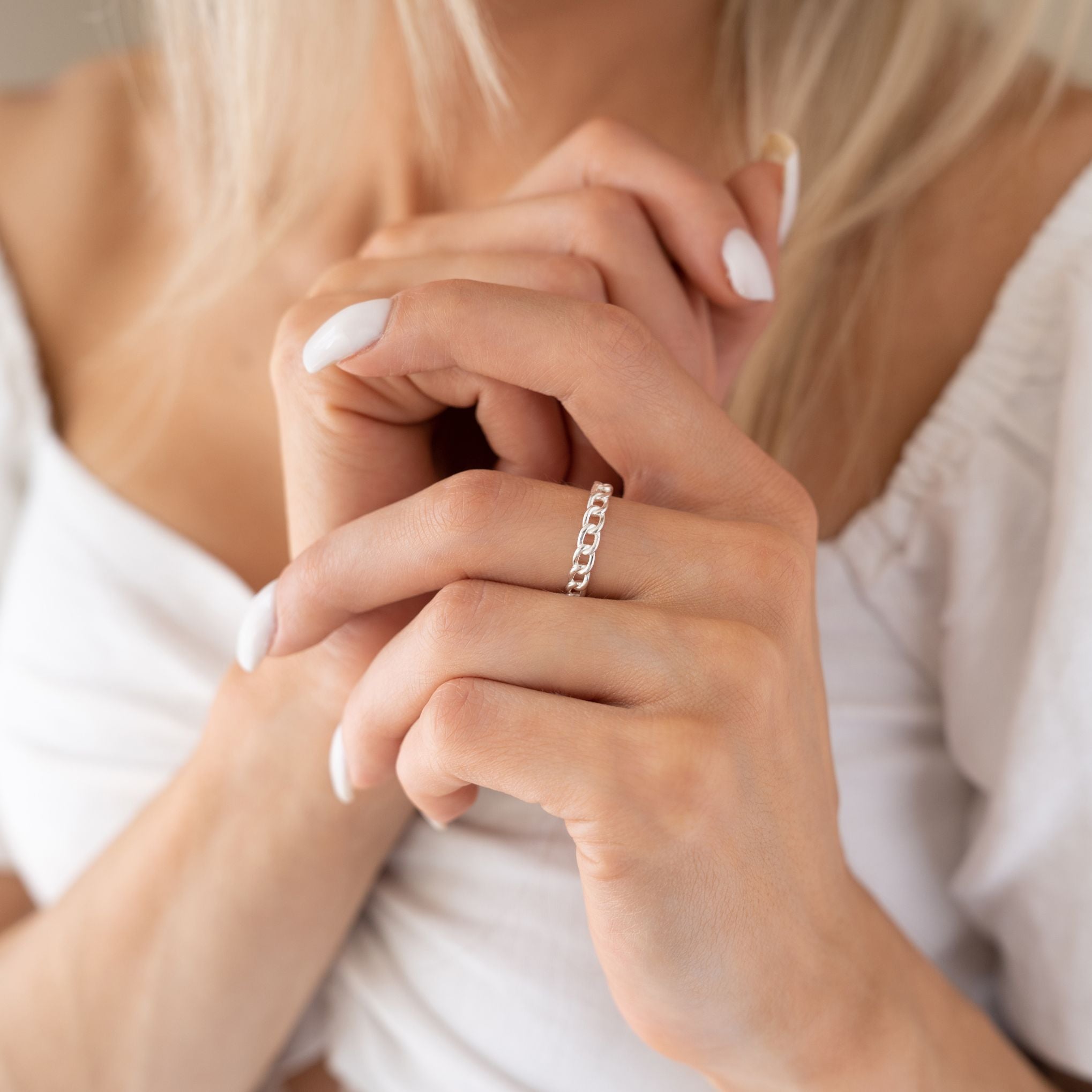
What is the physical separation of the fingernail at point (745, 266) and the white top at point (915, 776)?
0.97 feet

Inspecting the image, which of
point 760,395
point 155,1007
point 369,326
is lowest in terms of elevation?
point 155,1007

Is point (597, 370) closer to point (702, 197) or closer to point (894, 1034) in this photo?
point (702, 197)

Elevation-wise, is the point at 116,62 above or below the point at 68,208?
above

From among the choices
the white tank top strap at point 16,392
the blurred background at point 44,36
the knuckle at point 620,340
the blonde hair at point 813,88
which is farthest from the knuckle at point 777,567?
the blurred background at point 44,36

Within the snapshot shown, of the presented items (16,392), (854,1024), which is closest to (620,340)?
(854,1024)

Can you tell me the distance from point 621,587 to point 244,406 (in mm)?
716

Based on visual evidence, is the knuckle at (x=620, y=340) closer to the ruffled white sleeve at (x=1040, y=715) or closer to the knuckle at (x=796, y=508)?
the knuckle at (x=796, y=508)

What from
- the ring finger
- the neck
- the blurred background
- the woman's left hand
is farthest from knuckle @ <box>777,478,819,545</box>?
the blurred background

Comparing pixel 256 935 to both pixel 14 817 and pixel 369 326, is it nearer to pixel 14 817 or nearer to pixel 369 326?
pixel 14 817

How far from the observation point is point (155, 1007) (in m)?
0.90

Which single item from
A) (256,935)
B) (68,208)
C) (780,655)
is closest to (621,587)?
(780,655)

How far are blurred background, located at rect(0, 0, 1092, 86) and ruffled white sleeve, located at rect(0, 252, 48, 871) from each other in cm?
94

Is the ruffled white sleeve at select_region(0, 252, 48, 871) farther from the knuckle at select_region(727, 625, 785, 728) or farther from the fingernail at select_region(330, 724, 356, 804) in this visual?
the knuckle at select_region(727, 625, 785, 728)

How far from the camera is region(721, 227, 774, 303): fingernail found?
0.67 meters
